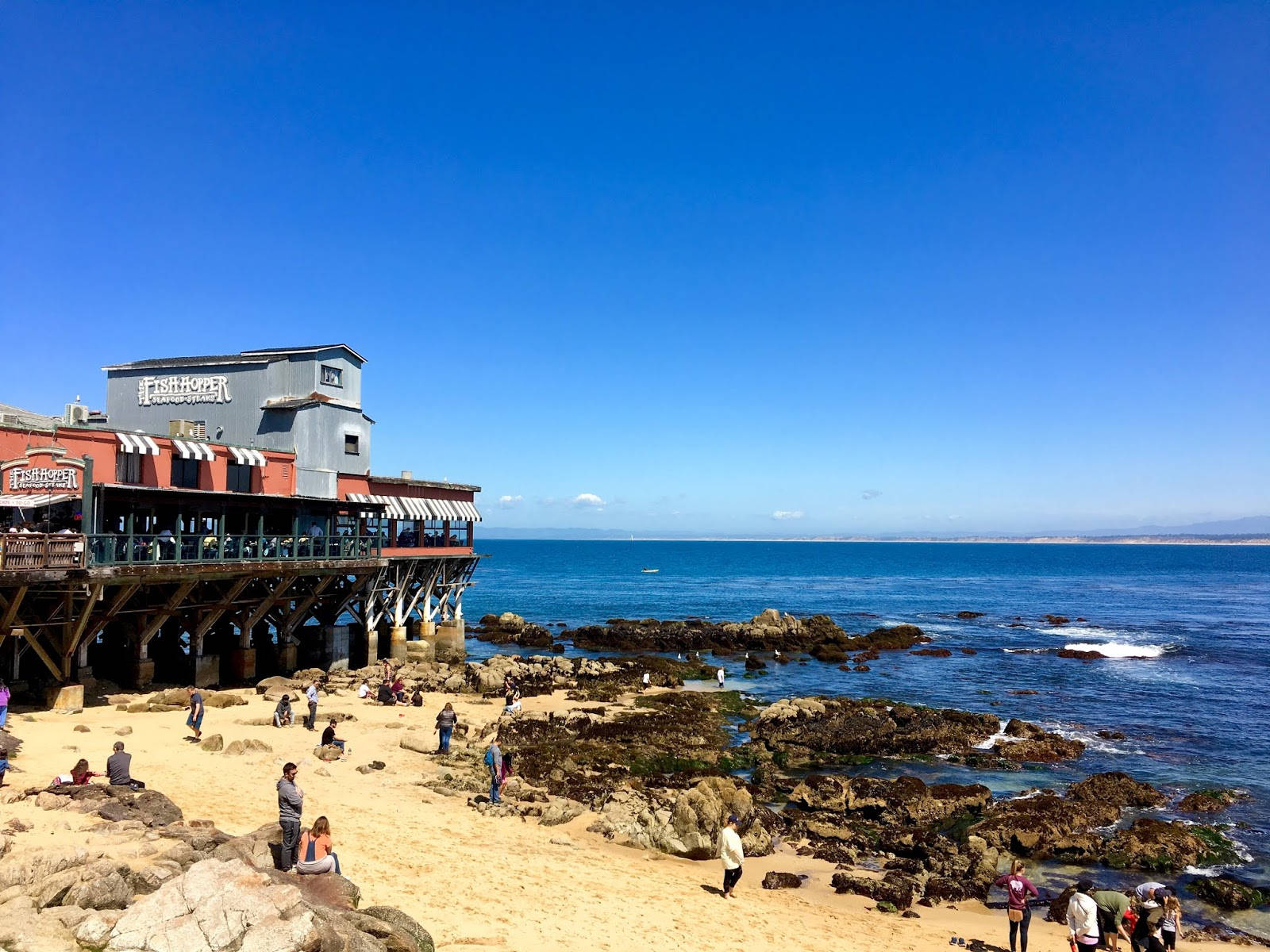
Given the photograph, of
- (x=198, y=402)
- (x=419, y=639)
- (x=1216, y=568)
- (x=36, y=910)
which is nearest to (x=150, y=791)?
(x=36, y=910)

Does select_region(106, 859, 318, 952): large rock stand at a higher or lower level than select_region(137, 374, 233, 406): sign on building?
lower

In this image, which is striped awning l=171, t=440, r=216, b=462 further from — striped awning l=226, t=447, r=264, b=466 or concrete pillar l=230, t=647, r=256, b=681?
concrete pillar l=230, t=647, r=256, b=681

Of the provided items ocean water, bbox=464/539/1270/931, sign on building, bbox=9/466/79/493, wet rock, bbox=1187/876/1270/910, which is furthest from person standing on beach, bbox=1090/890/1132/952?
sign on building, bbox=9/466/79/493

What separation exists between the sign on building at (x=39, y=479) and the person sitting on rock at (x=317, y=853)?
18.0m

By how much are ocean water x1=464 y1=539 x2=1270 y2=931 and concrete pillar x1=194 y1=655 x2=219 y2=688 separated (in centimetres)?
2445

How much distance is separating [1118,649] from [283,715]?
57755 millimetres

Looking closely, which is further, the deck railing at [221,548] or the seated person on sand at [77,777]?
the deck railing at [221,548]

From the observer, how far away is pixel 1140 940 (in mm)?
15984

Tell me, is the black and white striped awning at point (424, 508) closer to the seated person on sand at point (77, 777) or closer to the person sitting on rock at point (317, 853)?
the seated person on sand at point (77, 777)

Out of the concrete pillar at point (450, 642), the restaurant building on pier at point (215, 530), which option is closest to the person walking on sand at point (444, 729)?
the restaurant building on pier at point (215, 530)

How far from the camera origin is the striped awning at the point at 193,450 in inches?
1215

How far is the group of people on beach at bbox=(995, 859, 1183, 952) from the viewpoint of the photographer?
49.4 ft

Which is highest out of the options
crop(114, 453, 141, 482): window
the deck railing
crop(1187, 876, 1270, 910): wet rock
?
crop(114, 453, 141, 482): window

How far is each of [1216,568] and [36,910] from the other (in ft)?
742
